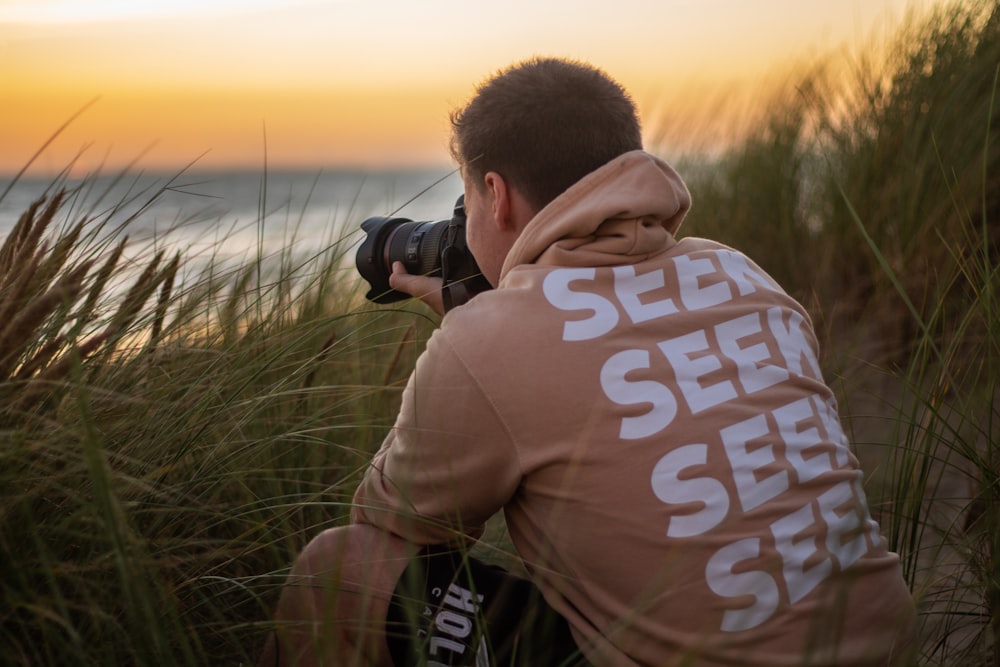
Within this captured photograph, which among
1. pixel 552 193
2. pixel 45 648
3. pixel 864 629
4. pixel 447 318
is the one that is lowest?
pixel 864 629

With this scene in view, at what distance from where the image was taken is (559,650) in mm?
1777

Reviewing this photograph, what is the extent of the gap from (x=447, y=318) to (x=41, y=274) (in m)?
0.75

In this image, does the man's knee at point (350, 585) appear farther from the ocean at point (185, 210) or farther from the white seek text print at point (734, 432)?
the ocean at point (185, 210)

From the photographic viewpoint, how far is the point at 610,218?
5.79 ft

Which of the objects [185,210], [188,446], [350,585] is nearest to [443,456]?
[350,585]

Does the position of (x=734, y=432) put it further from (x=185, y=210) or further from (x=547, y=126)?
(x=185, y=210)

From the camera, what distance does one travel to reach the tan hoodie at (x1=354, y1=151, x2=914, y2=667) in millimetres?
1560

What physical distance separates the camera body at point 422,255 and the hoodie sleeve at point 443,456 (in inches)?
21.0

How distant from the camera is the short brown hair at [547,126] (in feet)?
6.38

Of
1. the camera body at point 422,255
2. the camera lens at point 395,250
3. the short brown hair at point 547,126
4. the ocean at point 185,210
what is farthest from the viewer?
the camera lens at point 395,250

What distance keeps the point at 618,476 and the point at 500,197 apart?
25.2 inches

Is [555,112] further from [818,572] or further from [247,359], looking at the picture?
[818,572]

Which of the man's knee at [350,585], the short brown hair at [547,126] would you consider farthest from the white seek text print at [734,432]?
the man's knee at [350,585]

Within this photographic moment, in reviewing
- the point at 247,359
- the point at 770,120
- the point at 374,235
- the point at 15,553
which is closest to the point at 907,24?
the point at 770,120
